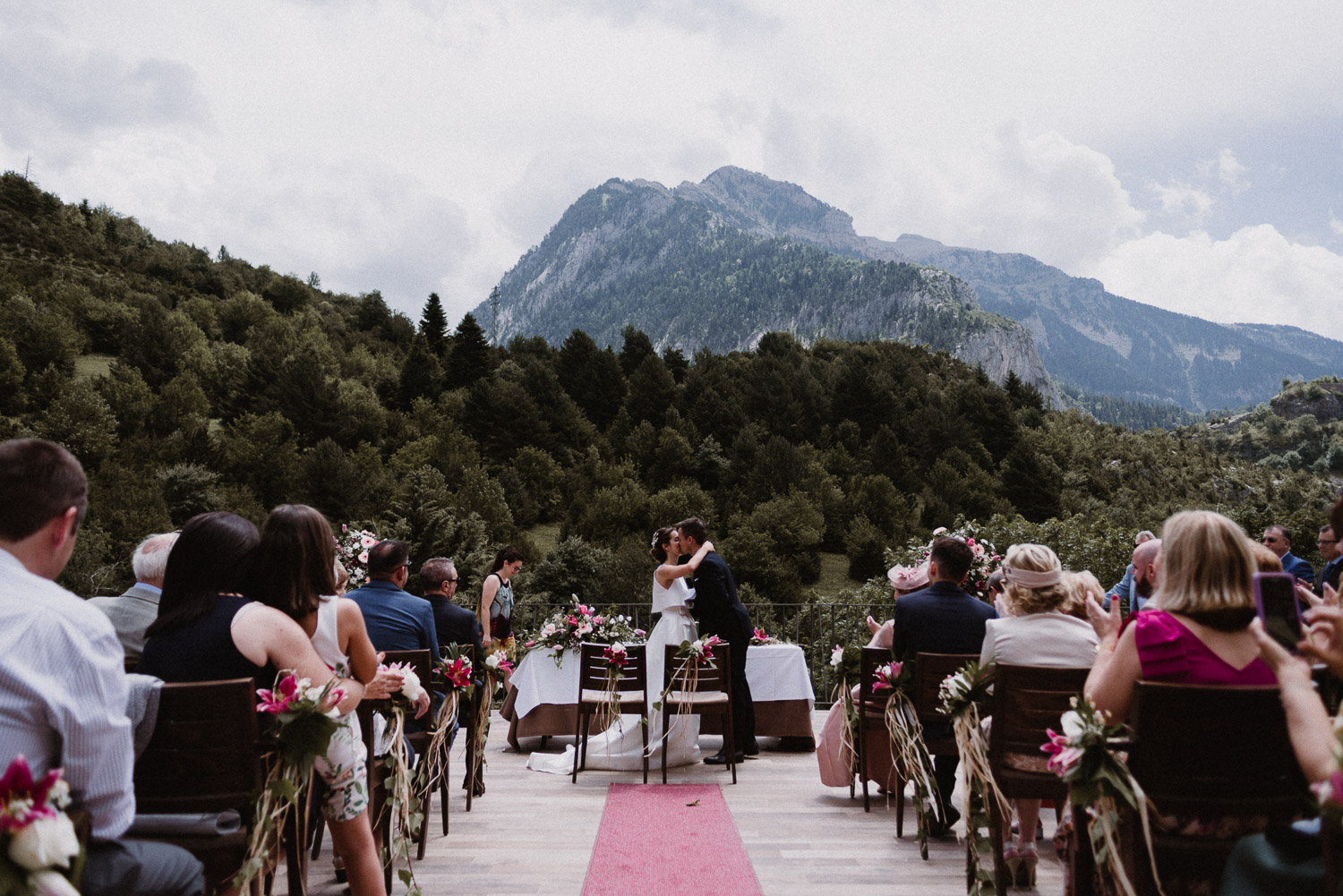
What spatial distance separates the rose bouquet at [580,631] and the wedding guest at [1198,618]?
500 cm

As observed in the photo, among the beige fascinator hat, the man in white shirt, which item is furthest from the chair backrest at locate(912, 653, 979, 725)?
the man in white shirt

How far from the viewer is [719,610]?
668 centimetres

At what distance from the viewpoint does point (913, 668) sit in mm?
4574

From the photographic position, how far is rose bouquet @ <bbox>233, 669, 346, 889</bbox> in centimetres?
257

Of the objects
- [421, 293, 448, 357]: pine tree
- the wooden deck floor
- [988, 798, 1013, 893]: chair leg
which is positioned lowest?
the wooden deck floor

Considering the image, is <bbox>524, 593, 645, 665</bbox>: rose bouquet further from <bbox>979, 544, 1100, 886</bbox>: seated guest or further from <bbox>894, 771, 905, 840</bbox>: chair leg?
<bbox>979, 544, 1100, 886</bbox>: seated guest

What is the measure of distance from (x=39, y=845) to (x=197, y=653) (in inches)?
45.9

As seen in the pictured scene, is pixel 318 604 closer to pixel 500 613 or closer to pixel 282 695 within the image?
pixel 282 695

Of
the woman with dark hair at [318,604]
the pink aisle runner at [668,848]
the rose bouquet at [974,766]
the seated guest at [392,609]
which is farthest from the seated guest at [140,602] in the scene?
the rose bouquet at [974,766]

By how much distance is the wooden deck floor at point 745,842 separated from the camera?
4012 mm

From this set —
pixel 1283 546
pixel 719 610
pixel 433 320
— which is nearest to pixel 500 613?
pixel 719 610

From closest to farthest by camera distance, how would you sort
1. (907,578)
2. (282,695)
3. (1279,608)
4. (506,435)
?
1. (1279,608)
2. (282,695)
3. (907,578)
4. (506,435)

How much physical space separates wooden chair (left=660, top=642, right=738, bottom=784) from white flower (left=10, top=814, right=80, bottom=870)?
474 centimetres

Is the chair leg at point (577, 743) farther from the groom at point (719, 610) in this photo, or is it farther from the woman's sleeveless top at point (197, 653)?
the woman's sleeveless top at point (197, 653)
